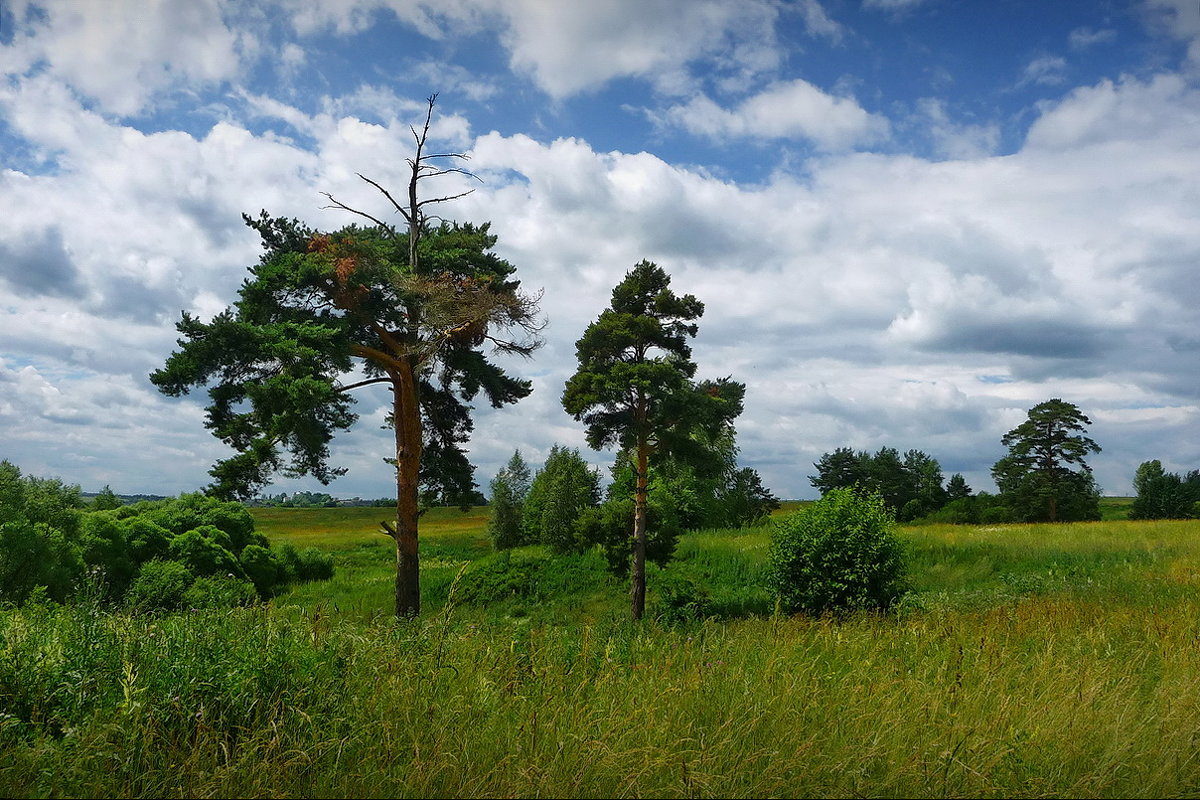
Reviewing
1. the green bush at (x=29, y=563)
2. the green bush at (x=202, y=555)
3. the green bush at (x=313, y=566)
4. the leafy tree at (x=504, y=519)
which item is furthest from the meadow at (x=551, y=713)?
the leafy tree at (x=504, y=519)

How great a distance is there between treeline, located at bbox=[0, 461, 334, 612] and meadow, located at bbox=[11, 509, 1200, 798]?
907cm

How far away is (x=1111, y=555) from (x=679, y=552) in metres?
16.3

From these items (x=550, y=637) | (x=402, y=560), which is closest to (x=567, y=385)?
(x=402, y=560)

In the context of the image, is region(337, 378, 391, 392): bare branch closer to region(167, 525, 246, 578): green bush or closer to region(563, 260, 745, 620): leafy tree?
region(563, 260, 745, 620): leafy tree

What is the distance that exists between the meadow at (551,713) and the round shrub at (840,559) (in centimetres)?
1023

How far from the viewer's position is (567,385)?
2375cm

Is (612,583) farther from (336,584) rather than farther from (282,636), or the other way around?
(282,636)

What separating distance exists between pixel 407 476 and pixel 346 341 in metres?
3.69

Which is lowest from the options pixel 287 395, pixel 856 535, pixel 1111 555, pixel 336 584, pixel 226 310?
pixel 336 584

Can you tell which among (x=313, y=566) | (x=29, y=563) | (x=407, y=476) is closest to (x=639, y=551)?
(x=407, y=476)

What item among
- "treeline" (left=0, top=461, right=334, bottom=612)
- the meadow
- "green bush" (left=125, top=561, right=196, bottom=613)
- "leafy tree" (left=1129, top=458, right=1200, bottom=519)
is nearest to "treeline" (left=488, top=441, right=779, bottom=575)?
"treeline" (left=0, top=461, right=334, bottom=612)

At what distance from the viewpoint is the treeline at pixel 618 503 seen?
969 inches

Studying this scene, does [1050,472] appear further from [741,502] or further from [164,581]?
[164,581]

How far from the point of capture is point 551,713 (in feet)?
13.5
